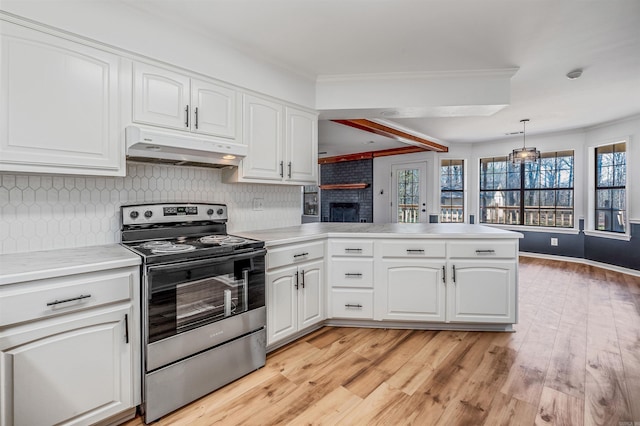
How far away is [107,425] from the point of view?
154 cm

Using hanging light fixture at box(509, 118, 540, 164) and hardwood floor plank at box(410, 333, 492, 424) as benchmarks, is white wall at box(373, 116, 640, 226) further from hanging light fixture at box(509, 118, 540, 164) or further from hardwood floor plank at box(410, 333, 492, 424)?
hardwood floor plank at box(410, 333, 492, 424)

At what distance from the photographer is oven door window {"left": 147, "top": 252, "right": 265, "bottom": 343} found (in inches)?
62.0

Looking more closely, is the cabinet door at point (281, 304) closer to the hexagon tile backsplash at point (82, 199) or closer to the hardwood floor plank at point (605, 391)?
the hexagon tile backsplash at point (82, 199)

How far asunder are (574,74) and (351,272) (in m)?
2.93

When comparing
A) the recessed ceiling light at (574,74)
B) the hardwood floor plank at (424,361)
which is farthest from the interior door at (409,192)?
the hardwood floor plank at (424,361)

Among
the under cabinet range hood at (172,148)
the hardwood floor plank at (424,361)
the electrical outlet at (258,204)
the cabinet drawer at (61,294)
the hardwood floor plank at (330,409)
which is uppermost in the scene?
the under cabinet range hood at (172,148)

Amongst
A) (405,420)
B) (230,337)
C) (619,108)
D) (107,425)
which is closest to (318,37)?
(230,337)

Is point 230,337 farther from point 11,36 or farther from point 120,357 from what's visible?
point 11,36

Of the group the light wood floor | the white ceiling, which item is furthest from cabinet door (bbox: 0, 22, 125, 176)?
the light wood floor

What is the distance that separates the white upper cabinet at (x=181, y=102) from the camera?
1896 millimetres

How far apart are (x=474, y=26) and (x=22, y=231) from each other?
3.10 meters

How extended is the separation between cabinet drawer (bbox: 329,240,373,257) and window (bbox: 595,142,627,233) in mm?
4829

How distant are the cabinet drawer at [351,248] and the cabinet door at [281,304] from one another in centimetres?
44

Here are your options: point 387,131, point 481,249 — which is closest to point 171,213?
point 481,249
